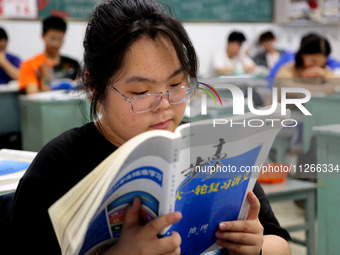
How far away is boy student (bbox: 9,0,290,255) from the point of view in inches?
32.5

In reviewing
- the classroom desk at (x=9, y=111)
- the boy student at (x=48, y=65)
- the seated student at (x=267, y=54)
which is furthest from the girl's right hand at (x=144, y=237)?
the seated student at (x=267, y=54)

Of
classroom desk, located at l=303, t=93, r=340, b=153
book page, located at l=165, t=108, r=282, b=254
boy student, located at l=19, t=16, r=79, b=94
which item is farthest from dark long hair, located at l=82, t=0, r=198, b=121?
boy student, located at l=19, t=16, r=79, b=94

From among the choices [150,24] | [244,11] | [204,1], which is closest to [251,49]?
[244,11]

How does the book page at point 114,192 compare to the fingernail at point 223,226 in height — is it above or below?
above

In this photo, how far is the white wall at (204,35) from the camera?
5.72 m

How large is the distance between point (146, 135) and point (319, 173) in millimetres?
1705

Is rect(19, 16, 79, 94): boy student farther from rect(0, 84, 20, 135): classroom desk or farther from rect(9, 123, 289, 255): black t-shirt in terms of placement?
rect(9, 123, 289, 255): black t-shirt

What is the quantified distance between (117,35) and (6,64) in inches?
187

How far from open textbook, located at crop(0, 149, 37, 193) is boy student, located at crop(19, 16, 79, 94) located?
108 inches

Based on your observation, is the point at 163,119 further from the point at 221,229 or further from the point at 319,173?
the point at 319,173

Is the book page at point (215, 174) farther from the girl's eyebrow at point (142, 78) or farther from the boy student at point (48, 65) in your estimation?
the boy student at point (48, 65)

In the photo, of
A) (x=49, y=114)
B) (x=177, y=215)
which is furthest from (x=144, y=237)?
(x=49, y=114)

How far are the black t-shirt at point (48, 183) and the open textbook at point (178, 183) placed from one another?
0.41ft

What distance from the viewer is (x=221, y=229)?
827mm
